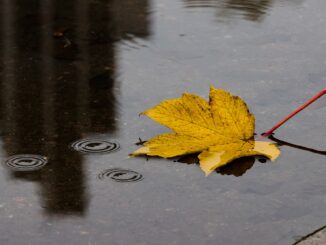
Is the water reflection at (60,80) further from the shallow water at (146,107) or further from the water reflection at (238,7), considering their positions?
the water reflection at (238,7)

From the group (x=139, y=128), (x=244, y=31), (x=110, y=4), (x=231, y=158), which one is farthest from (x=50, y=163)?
(x=110, y=4)

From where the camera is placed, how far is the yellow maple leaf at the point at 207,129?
232cm

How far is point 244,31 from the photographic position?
3521 millimetres

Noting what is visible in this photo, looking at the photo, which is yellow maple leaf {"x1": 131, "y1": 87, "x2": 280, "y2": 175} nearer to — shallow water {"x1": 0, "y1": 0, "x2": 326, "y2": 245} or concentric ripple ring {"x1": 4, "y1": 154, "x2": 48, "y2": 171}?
shallow water {"x1": 0, "y1": 0, "x2": 326, "y2": 245}

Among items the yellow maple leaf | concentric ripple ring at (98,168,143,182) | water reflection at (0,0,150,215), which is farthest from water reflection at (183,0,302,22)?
concentric ripple ring at (98,168,143,182)

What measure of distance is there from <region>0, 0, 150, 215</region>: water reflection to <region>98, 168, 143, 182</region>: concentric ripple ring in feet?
0.21

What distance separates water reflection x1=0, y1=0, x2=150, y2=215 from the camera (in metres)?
2.29

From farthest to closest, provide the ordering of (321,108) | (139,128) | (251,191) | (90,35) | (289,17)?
1. (289,17)
2. (90,35)
3. (321,108)
4. (139,128)
5. (251,191)

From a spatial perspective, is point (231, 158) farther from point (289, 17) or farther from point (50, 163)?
point (289, 17)

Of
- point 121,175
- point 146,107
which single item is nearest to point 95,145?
point 121,175

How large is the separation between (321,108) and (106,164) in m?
0.81

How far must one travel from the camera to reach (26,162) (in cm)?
234

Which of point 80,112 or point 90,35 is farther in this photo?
point 90,35

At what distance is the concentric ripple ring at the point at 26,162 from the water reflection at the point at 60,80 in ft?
0.08
